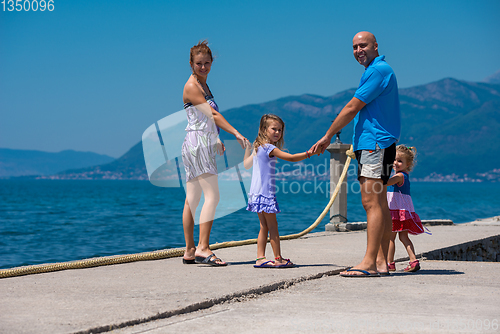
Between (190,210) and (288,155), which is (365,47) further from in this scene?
(190,210)

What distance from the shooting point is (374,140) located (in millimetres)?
3947

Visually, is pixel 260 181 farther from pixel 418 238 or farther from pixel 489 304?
pixel 418 238

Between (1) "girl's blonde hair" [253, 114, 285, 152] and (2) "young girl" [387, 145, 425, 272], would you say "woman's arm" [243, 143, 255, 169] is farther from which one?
(2) "young girl" [387, 145, 425, 272]

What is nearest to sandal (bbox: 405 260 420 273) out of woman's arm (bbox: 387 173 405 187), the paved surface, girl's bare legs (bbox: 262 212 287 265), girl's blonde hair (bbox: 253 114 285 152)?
the paved surface

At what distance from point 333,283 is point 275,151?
1.26 metres

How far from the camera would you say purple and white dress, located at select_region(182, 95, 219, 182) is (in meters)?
4.59

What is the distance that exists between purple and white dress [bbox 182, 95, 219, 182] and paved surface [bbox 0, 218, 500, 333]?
0.81 metres

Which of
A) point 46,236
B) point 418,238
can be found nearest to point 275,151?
point 418,238

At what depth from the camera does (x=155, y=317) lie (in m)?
2.67

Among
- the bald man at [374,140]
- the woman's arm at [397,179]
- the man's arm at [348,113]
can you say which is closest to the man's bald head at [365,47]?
the bald man at [374,140]

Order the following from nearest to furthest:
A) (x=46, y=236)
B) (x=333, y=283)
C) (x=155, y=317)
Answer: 1. (x=155, y=317)
2. (x=333, y=283)
3. (x=46, y=236)

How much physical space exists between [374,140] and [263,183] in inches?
39.5

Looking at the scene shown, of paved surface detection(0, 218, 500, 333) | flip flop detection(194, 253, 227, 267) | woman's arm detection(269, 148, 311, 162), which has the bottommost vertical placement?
paved surface detection(0, 218, 500, 333)

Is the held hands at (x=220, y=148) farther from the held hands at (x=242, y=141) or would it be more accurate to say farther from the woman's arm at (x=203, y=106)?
the held hands at (x=242, y=141)
